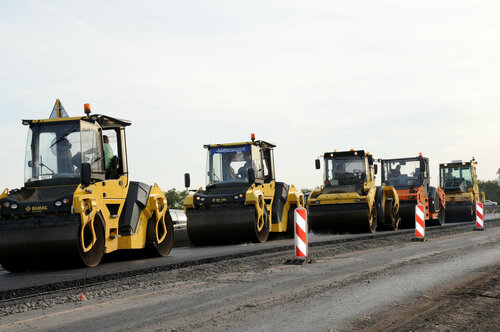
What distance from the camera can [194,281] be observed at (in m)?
8.91

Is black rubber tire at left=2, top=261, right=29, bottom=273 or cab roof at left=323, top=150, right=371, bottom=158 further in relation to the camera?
cab roof at left=323, top=150, right=371, bottom=158

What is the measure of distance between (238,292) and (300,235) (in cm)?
403

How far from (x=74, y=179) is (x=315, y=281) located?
488 centimetres

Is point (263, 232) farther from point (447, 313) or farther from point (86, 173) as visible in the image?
point (447, 313)

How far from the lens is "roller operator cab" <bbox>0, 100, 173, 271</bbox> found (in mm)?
10188

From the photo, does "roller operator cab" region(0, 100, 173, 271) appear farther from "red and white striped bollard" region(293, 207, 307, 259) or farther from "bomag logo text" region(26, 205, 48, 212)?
"red and white striped bollard" region(293, 207, 307, 259)

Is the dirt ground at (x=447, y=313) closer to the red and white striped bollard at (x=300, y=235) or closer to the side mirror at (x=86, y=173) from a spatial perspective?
the red and white striped bollard at (x=300, y=235)

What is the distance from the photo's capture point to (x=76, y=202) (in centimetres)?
1034

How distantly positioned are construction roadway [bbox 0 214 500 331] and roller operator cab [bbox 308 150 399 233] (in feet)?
27.5


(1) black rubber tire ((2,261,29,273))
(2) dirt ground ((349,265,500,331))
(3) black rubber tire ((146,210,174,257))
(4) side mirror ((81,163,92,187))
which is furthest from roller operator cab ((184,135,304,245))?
(2) dirt ground ((349,265,500,331))

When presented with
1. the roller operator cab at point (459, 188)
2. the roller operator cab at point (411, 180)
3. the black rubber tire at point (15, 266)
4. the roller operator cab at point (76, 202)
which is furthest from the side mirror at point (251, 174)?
the roller operator cab at point (459, 188)

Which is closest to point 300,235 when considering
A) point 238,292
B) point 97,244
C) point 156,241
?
point 156,241

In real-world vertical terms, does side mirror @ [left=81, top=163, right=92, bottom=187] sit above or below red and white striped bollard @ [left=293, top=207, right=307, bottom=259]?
above

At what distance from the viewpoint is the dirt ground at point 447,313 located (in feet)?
17.9
